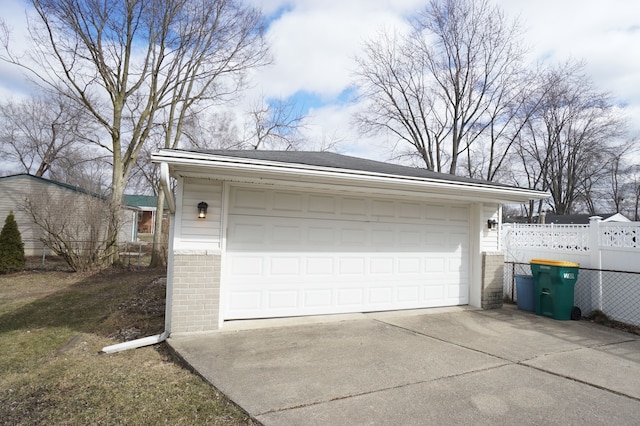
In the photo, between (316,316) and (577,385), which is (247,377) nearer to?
(316,316)

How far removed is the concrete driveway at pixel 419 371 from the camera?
2.89 metres

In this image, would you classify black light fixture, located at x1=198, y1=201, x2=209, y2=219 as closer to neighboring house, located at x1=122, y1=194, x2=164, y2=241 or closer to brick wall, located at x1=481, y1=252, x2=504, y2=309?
brick wall, located at x1=481, y1=252, x2=504, y2=309

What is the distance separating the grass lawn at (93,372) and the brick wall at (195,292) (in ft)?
1.46

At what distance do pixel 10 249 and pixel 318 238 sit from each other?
1147 centimetres

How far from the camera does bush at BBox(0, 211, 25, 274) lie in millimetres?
11531

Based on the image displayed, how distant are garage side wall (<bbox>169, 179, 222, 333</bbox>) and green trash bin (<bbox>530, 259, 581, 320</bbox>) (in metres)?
5.73

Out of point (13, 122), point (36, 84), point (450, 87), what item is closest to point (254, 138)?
point (36, 84)

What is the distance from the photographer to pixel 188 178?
5.00m

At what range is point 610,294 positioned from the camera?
249 inches

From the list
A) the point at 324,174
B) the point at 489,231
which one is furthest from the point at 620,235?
the point at 324,174

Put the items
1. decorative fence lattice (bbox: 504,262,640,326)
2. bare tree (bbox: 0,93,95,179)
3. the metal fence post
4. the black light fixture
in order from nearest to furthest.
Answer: the black light fixture
decorative fence lattice (bbox: 504,262,640,326)
the metal fence post
bare tree (bbox: 0,93,95,179)

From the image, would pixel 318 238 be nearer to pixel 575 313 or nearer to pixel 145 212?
pixel 575 313

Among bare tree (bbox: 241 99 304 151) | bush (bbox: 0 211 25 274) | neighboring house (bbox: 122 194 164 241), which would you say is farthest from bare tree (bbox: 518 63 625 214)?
neighboring house (bbox: 122 194 164 241)

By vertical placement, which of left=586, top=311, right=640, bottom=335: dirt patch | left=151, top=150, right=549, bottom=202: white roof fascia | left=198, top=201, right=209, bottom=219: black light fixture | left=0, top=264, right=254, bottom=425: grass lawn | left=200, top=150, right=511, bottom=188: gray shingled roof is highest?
left=200, top=150, right=511, bottom=188: gray shingled roof
